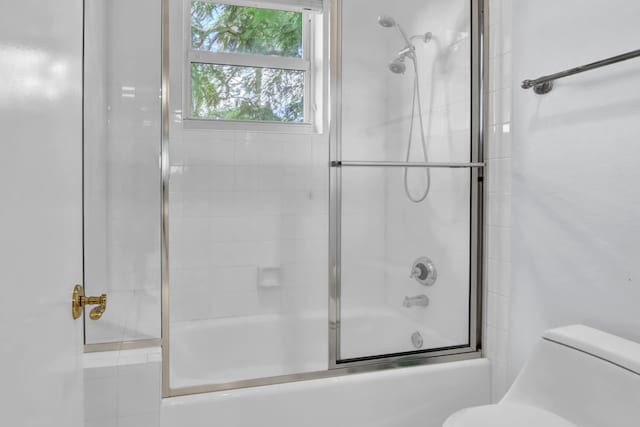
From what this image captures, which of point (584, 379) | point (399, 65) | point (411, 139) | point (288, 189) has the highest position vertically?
point (399, 65)

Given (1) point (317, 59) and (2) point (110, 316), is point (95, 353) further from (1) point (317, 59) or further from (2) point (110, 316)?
(1) point (317, 59)

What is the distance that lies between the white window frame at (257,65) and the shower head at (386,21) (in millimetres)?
745

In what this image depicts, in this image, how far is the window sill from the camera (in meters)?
2.30

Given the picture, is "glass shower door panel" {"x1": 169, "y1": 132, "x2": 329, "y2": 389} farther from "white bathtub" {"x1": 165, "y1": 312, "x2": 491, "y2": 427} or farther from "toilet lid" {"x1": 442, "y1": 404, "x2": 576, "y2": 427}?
"toilet lid" {"x1": 442, "y1": 404, "x2": 576, "y2": 427}

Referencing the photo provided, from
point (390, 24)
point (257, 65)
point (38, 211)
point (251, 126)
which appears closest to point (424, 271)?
point (390, 24)

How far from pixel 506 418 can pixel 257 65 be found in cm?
207

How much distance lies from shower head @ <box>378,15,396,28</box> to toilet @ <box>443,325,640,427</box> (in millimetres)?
1370

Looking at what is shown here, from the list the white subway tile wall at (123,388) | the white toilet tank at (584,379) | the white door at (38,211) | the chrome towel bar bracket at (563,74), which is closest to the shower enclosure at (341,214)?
the white subway tile wall at (123,388)

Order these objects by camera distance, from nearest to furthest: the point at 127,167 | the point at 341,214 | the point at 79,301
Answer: the point at 79,301 → the point at 127,167 → the point at 341,214

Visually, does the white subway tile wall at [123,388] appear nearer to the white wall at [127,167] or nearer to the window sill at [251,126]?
the white wall at [127,167]

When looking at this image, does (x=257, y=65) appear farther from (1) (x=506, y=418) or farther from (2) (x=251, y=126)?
(1) (x=506, y=418)

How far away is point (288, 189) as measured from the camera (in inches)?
95.3

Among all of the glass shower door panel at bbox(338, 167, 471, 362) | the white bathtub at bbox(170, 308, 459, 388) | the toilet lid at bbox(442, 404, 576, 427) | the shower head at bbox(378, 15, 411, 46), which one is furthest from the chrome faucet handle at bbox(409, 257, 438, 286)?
the shower head at bbox(378, 15, 411, 46)

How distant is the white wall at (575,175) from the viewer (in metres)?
1.35
